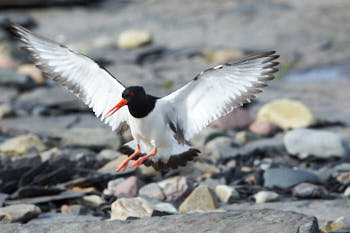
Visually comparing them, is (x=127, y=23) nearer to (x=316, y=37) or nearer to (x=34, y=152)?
(x=316, y=37)

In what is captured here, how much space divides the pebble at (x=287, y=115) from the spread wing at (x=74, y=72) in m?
3.66

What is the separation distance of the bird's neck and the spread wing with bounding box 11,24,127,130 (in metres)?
0.41

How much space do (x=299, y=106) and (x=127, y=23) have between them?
378 inches

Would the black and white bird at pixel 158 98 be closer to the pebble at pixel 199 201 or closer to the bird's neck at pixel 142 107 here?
the bird's neck at pixel 142 107

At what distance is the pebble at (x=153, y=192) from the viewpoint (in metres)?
5.29

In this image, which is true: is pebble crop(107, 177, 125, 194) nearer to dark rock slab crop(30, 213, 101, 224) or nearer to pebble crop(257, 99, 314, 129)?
dark rock slab crop(30, 213, 101, 224)

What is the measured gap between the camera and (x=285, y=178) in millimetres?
5656

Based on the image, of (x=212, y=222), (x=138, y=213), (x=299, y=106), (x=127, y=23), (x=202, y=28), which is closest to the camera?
(x=212, y=222)

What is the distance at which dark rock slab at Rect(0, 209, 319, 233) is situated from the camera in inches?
134

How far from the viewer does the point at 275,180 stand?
567 cm

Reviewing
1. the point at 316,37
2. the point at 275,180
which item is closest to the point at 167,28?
the point at 316,37

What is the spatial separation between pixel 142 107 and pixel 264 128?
388 centimetres

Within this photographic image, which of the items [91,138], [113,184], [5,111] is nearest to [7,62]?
[5,111]

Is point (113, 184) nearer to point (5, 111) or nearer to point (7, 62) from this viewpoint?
point (5, 111)
